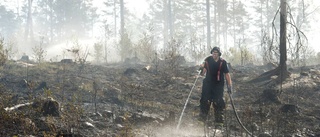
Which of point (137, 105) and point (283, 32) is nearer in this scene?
point (137, 105)

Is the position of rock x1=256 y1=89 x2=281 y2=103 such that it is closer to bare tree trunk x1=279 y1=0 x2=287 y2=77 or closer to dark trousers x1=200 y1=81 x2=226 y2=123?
dark trousers x1=200 y1=81 x2=226 y2=123

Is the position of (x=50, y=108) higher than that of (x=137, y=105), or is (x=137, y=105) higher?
(x=50, y=108)

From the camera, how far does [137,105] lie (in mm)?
7305

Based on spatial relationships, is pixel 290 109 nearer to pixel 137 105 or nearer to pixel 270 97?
pixel 270 97

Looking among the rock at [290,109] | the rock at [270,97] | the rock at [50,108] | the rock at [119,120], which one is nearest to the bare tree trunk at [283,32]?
the rock at [270,97]

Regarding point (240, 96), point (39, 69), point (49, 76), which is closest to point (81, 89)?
point (49, 76)

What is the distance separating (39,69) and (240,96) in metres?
8.16

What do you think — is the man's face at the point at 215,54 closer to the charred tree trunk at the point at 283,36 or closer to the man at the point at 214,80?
the man at the point at 214,80

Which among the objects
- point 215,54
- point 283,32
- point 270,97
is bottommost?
point 270,97

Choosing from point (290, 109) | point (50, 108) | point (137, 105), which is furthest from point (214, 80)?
point (50, 108)

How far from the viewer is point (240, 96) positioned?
919 centimetres

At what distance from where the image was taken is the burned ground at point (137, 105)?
472 cm

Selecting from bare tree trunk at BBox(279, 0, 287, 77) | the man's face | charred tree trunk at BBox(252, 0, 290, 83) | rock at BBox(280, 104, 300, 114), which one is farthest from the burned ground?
the man's face

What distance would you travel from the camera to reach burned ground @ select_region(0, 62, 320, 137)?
4.72 m
